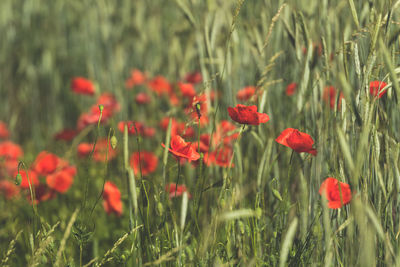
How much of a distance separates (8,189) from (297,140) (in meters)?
0.90

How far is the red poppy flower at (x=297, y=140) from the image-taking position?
2.47 ft

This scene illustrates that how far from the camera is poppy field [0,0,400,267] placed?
2.46ft

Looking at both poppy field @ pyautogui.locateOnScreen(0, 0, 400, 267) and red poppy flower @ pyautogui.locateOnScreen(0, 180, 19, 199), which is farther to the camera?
red poppy flower @ pyautogui.locateOnScreen(0, 180, 19, 199)

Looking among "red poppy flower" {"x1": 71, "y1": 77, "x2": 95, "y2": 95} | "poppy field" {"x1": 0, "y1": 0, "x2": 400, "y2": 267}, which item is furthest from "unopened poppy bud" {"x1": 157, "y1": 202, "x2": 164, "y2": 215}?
"red poppy flower" {"x1": 71, "y1": 77, "x2": 95, "y2": 95}

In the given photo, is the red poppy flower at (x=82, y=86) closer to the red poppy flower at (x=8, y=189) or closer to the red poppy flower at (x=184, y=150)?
the red poppy flower at (x=8, y=189)

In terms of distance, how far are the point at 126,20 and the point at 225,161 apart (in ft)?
5.04

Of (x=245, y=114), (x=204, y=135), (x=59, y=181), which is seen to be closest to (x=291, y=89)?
(x=204, y=135)

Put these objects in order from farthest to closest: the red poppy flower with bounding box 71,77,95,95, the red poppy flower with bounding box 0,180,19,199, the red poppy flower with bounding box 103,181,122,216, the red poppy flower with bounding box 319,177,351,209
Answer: the red poppy flower with bounding box 71,77,95,95, the red poppy flower with bounding box 0,180,19,199, the red poppy flower with bounding box 103,181,122,216, the red poppy flower with bounding box 319,177,351,209

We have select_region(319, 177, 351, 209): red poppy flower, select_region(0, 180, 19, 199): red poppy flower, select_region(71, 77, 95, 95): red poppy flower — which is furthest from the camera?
select_region(71, 77, 95, 95): red poppy flower

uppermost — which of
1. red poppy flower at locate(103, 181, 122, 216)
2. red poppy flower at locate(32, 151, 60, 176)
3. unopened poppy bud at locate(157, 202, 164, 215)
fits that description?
unopened poppy bud at locate(157, 202, 164, 215)

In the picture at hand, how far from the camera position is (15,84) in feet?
8.21

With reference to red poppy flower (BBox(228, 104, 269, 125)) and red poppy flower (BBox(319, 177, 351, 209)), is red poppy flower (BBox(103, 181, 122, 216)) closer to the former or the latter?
red poppy flower (BBox(228, 104, 269, 125))

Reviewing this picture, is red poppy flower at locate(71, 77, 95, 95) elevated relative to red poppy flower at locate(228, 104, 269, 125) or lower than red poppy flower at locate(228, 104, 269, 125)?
lower

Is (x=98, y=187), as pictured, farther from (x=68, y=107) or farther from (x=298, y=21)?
(x=68, y=107)
